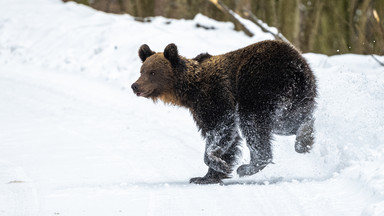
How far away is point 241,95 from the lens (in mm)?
6301

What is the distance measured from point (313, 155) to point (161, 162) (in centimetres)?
183

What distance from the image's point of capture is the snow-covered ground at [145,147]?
5223mm

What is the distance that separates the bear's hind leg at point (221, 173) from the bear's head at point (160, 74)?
92 centimetres

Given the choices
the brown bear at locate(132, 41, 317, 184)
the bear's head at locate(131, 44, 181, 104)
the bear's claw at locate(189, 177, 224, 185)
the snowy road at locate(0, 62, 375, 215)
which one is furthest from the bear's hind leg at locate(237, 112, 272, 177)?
the bear's head at locate(131, 44, 181, 104)

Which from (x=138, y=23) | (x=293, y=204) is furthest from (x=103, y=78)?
(x=293, y=204)

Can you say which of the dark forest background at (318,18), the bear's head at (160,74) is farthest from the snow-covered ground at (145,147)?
the bear's head at (160,74)

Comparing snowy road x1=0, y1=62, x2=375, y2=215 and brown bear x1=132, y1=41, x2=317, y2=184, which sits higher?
brown bear x1=132, y1=41, x2=317, y2=184

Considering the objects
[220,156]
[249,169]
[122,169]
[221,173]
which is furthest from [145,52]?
[249,169]

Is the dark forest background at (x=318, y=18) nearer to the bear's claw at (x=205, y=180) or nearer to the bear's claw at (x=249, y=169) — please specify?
the bear's claw at (x=249, y=169)

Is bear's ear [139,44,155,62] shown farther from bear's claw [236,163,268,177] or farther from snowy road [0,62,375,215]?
bear's claw [236,163,268,177]

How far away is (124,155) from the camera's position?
299 inches

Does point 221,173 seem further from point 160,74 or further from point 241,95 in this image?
point 160,74

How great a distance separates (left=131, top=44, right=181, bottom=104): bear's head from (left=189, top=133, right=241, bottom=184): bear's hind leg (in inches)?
36.3

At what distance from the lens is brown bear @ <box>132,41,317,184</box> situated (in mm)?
6105
